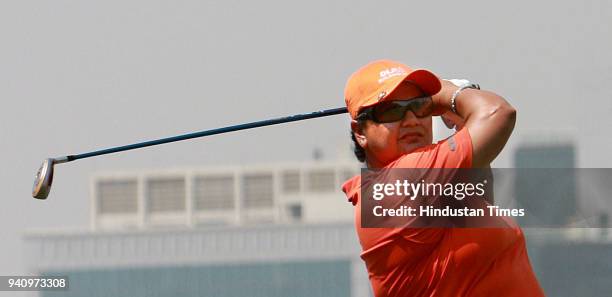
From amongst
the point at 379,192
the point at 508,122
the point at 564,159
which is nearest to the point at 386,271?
the point at 379,192

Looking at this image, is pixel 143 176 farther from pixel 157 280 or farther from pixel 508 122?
pixel 508 122

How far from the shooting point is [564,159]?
11762 centimetres

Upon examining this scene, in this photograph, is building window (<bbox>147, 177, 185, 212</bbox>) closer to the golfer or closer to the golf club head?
the golf club head

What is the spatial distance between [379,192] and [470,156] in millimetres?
333

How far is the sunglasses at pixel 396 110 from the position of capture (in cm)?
585

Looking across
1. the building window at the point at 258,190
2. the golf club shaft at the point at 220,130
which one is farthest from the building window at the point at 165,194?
the golf club shaft at the point at 220,130

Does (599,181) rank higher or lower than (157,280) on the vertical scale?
higher

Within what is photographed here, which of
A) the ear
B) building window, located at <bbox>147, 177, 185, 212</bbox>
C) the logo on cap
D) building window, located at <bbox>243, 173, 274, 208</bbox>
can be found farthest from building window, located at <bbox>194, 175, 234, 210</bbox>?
the logo on cap

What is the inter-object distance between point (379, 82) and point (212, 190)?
15644 cm

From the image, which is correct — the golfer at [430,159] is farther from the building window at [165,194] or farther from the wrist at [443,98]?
the building window at [165,194]

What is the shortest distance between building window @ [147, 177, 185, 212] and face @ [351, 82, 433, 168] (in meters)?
155

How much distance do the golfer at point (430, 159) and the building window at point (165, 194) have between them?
15463 cm

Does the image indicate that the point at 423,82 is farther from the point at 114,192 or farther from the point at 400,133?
the point at 114,192

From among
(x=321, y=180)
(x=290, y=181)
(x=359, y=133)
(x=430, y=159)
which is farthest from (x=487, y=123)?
(x=290, y=181)
